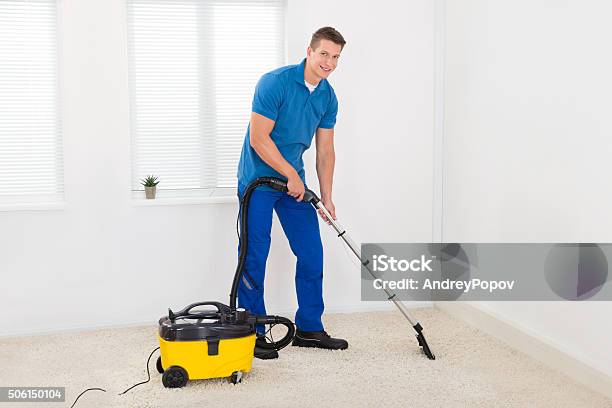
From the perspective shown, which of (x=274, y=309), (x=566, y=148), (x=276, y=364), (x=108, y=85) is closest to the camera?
(x=566, y=148)

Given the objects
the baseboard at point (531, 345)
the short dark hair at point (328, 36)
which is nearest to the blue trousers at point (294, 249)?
the short dark hair at point (328, 36)

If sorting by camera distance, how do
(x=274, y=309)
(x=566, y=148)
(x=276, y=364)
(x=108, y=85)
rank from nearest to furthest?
1. (x=566, y=148)
2. (x=276, y=364)
3. (x=108, y=85)
4. (x=274, y=309)

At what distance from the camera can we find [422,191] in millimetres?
3982

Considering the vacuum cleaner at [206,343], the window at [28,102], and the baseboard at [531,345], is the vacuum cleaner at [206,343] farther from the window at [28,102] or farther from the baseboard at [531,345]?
the window at [28,102]

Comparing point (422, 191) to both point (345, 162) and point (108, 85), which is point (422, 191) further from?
point (108, 85)

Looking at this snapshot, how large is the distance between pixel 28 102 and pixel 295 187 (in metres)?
1.42

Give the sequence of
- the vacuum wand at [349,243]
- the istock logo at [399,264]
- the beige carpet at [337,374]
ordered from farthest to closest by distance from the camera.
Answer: the istock logo at [399,264] < the vacuum wand at [349,243] < the beige carpet at [337,374]

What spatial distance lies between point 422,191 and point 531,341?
1113 millimetres

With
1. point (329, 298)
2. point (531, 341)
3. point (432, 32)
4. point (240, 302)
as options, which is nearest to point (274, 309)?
point (329, 298)

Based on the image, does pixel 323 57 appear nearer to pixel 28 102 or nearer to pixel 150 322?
pixel 28 102

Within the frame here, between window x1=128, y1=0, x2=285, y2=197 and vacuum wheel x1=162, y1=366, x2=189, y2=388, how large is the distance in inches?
48.6

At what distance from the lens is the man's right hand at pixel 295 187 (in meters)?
3.10

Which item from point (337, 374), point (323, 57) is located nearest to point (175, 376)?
point (337, 374)

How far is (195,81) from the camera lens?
375 cm
